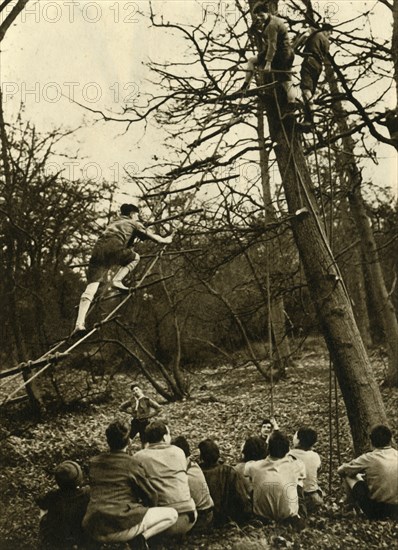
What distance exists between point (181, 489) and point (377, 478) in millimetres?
1595

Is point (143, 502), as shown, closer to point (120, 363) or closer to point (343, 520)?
point (343, 520)

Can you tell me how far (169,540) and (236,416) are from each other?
748 centimetres

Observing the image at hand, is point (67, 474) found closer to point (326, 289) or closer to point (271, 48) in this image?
point (326, 289)

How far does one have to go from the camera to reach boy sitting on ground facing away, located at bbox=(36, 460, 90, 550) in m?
4.44

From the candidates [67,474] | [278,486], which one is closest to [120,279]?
[67,474]

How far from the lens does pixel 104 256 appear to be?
19.2 feet

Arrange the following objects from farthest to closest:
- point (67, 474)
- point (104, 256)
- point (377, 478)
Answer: point (104, 256), point (377, 478), point (67, 474)

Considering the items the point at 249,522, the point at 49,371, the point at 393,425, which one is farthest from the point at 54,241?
the point at 249,522

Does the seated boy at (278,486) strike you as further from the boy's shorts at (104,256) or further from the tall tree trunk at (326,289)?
the boy's shorts at (104,256)

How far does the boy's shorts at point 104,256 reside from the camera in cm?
583

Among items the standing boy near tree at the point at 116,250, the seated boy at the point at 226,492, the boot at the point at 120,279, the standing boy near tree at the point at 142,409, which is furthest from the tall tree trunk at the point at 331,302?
the standing boy near tree at the point at 142,409

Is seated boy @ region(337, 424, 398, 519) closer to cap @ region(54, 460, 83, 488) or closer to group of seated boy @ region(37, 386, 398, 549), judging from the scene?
group of seated boy @ region(37, 386, 398, 549)

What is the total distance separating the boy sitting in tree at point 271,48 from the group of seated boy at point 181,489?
3863 millimetres

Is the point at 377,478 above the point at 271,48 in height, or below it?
below
